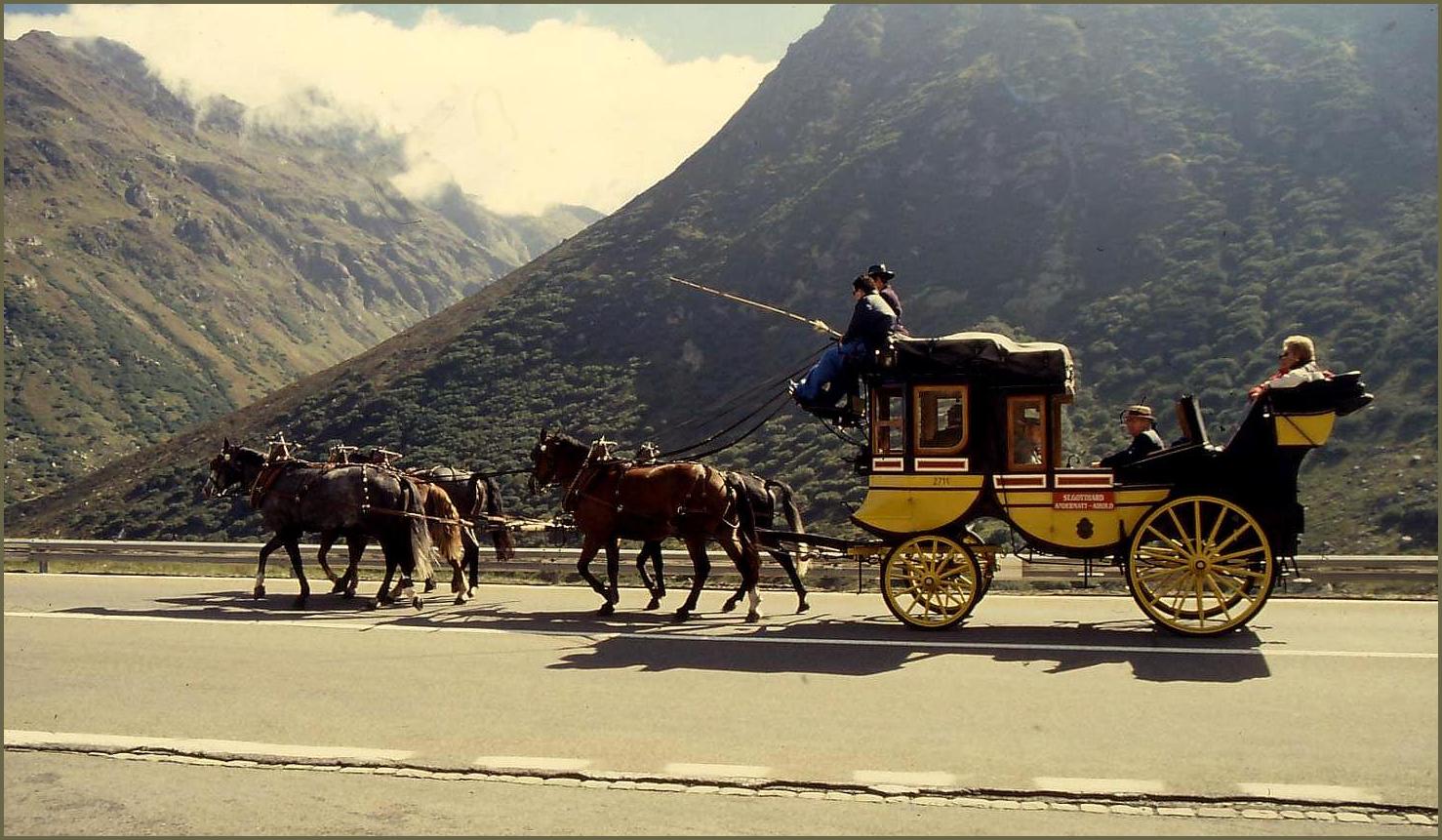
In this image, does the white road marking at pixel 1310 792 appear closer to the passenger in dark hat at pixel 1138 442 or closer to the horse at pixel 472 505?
the passenger in dark hat at pixel 1138 442

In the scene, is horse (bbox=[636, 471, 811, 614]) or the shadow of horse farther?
horse (bbox=[636, 471, 811, 614])

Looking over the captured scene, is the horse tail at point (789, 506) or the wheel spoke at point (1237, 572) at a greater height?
the horse tail at point (789, 506)

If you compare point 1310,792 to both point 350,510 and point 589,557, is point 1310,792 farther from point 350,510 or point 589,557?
point 350,510

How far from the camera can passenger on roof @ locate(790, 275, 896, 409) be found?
1205 centimetres

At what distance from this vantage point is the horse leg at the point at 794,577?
14.5 meters

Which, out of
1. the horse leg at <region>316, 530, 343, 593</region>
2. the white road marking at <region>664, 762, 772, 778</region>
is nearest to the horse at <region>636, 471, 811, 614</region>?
the horse leg at <region>316, 530, 343, 593</region>

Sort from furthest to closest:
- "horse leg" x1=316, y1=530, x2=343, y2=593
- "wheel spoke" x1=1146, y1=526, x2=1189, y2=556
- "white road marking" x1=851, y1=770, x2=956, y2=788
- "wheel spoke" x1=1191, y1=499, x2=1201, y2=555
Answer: "horse leg" x1=316, y1=530, x2=343, y2=593 → "wheel spoke" x1=1146, y1=526, x2=1189, y2=556 → "wheel spoke" x1=1191, y1=499, x2=1201, y2=555 → "white road marking" x1=851, y1=770, x2=956, y2=788

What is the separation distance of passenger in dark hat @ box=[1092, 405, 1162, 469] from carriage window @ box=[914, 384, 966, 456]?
1.56 m

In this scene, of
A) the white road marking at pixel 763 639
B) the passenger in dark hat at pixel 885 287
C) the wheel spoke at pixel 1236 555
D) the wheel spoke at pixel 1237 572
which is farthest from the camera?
the passenger in dark hat at pixel 885 287

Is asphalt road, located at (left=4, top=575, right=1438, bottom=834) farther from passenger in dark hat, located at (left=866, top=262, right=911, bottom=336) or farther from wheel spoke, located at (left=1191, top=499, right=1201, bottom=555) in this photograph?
passenger in dark hat, located at (left=866, top=262, right=911, bottom=336)

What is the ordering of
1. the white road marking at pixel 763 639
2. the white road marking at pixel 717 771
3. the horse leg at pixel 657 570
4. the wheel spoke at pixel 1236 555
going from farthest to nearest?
the horse leg at pixel 657 570 → the wheel spoke at pixel 1236 555 → the white road marking at pixel 763 639 → the white road marking at pixel 717 771

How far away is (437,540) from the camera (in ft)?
54.2

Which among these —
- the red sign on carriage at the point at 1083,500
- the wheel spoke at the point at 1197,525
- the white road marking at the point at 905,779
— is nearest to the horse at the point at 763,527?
the red sign on carriage at the point at 1083,500

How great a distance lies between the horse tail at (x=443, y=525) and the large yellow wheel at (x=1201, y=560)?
9.51m
